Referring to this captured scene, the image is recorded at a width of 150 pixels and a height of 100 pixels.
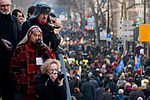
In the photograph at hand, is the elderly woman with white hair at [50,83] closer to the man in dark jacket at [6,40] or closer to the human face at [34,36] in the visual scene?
the human face at [34,36]

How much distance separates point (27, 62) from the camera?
17.9 ft

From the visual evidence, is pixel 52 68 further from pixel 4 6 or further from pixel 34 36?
pixel 4 6

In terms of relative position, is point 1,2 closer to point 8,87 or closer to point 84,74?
point 8,87

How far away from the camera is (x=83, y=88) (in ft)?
50.7

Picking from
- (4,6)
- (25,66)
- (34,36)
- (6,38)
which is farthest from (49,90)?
(4,6)

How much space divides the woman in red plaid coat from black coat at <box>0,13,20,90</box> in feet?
0.91

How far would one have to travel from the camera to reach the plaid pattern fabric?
543 centimetres

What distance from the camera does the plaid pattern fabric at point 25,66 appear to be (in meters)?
5.43

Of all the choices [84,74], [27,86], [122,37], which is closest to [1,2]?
[27,86]

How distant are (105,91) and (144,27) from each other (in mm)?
10702

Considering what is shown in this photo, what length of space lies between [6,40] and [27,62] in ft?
1.84

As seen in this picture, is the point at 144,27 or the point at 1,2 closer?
the point at 1,2

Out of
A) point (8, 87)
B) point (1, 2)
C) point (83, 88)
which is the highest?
point (1, 2)

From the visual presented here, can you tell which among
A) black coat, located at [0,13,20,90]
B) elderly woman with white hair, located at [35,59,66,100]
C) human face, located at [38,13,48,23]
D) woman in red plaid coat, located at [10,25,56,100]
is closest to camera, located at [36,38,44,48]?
woman in red plaid coat, located at [10,25,56,100]
